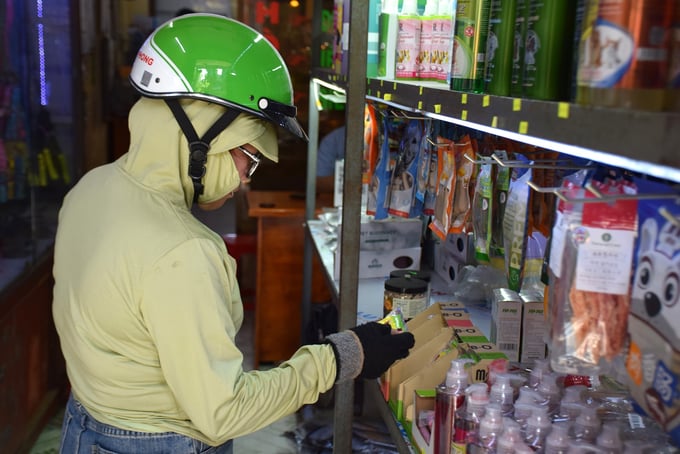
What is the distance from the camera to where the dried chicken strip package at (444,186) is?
1992 mm

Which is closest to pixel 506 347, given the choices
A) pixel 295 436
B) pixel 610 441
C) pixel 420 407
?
pixel 420 407

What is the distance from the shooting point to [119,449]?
70.0 inches

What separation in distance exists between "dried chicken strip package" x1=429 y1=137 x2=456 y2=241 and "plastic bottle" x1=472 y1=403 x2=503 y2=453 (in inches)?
28.1

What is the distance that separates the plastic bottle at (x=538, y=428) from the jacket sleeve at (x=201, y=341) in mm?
573

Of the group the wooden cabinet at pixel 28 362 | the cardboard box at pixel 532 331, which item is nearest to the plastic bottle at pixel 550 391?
the cardboard box at pixel 532 331

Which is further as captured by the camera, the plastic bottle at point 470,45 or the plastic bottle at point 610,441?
the plastic bottle at point 470,45

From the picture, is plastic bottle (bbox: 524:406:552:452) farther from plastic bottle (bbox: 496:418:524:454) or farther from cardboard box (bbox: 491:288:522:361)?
cardboard box (bbox: 491:288:522:361)

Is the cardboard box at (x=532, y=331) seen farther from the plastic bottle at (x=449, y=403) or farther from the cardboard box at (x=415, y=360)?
the plastic bottle at (x=449, y=403)

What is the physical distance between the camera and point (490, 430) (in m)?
1.36

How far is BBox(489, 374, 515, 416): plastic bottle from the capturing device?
1453 mm

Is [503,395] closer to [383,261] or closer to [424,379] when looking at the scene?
[424,379]

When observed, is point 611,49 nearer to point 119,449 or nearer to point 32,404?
point 119,449

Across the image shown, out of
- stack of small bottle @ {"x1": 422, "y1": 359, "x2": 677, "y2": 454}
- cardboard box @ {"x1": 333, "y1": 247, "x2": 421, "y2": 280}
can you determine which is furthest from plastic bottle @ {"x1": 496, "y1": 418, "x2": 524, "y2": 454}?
cardboard box @ {"x1": 333, "y1": 247, "x2": 421, "y2": 280}

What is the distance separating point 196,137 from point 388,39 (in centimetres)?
76
